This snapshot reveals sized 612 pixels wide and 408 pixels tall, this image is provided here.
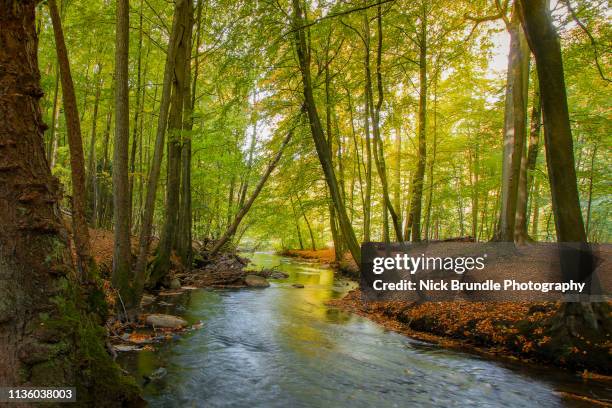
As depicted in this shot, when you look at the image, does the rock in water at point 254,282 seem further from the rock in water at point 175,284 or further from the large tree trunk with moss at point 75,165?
the large tree trunk with moss at point 75,165

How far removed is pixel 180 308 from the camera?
890 centimetres

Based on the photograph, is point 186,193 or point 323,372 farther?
point 186,193

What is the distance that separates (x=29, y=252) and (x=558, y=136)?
22.1ft

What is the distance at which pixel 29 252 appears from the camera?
8.71 feet

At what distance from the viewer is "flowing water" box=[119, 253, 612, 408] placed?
4.52 meters

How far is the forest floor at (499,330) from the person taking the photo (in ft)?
18.4

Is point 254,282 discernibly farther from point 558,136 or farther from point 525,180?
point 558,136

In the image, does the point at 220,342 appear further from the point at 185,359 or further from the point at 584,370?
the point at 584,370

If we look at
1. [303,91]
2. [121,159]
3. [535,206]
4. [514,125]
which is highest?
[303,91]

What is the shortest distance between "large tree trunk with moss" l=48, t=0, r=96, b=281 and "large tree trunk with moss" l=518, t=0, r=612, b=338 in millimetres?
6735

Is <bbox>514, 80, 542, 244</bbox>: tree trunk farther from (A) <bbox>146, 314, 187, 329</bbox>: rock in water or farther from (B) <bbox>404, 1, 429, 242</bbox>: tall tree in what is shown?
(A) <bbox>146, 314, 187, 329</bbox>: rock in water

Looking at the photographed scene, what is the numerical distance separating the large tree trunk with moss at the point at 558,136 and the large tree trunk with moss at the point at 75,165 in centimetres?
674

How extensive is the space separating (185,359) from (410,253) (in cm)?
849

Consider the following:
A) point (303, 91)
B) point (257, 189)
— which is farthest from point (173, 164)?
point (257, 189)
